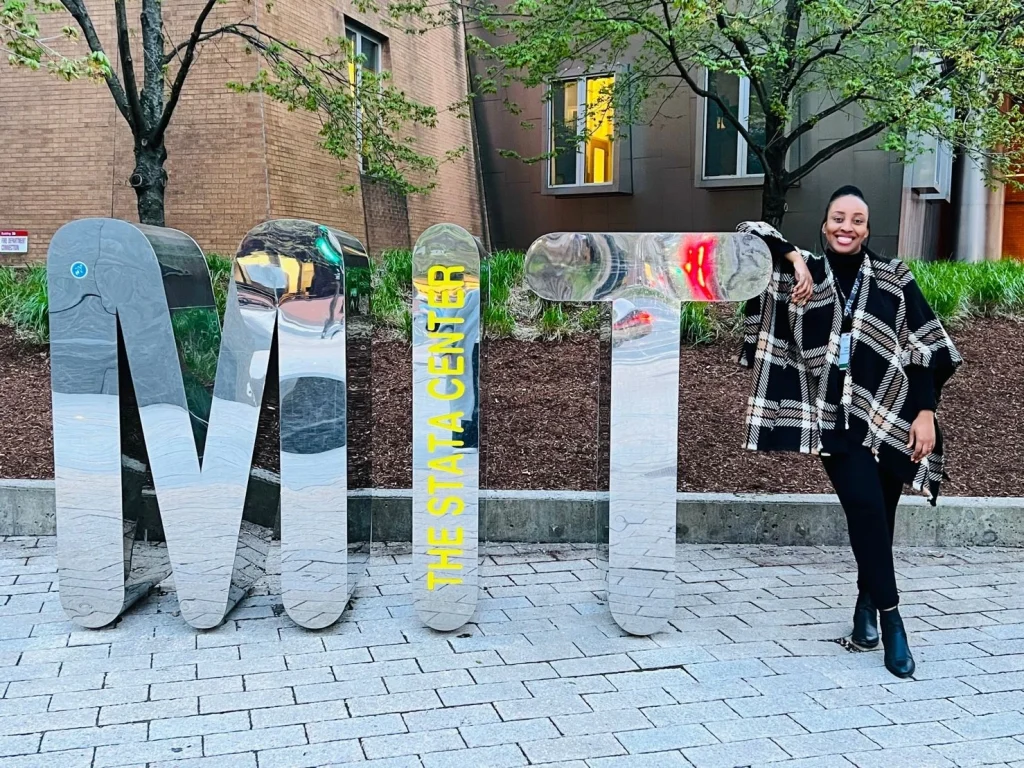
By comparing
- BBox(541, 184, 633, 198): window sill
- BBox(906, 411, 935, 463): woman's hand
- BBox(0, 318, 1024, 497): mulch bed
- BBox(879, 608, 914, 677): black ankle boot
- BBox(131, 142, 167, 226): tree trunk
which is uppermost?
BBox(541, 184, 633, 198): window sill

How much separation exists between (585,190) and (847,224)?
40.2 ft

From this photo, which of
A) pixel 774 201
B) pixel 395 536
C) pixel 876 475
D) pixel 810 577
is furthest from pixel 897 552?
pixel 774 201

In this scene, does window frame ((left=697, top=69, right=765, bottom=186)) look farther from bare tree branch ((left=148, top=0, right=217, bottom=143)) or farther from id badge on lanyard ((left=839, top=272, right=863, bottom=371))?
id badge on lanyard ((left=839, top=272, right=863, bottom=371))

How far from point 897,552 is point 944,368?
5.83 feet

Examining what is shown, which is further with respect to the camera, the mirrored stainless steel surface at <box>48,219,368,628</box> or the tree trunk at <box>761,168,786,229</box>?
the tree trunk at <box>761,168,786,229</box>

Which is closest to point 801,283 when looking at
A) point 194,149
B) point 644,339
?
point 644,339

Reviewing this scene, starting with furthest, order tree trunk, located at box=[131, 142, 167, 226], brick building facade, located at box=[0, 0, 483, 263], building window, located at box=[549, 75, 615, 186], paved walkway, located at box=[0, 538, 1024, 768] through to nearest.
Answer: building window, located at box=[549, 75, 615, 186] < brick building facade, located at box=[0, 0, 483, 263] < tree trunk, located at box=[131, 142, 167, 226] < paved walkway, located at box=[0, 538, 1024, 768]

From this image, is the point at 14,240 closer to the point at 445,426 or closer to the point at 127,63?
the point at 127,63

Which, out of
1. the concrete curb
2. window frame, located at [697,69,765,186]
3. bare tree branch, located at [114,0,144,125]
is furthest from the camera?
window frame, located at [697,69,765,186]

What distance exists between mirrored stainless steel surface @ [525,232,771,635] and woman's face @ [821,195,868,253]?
0.38 meters

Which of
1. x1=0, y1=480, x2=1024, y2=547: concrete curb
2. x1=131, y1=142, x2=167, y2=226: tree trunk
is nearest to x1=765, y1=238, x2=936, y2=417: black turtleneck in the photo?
x1=0, y1=480, x2=1024, y2=547: concrete curb

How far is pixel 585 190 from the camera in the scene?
15.6 meters

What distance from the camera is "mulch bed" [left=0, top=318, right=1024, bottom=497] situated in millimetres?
5871

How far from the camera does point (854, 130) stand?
1370 centimetres
